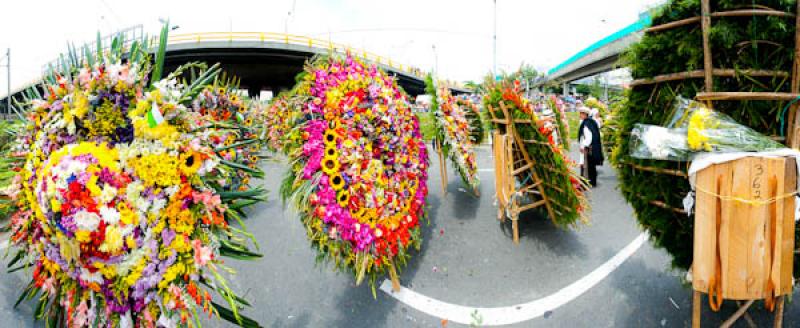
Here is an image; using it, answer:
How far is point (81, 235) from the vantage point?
1.90 meters

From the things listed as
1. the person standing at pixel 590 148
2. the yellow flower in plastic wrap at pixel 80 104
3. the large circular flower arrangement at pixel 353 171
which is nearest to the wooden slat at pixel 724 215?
the large circular flower arrangement at pixel 353 171

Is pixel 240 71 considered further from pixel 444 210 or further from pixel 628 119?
pixel 628 119

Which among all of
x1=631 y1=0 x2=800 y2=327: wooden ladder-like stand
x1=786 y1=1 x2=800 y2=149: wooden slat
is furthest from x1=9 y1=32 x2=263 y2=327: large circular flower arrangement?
x1=786 y1=1 x2=800 y2=149: wooden slat

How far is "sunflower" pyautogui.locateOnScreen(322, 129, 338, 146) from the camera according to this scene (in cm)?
322

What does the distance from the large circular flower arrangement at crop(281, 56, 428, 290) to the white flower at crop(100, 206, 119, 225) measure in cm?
130

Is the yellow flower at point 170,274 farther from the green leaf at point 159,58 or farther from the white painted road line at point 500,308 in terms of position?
the white painted road line at point 500,308

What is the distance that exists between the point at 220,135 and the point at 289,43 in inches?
1051

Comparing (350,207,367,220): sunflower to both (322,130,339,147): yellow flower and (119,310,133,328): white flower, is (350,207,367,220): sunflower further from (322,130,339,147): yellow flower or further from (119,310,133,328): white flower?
(119,310,133,328): white flower

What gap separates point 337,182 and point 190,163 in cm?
131

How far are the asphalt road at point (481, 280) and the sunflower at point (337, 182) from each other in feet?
1.95

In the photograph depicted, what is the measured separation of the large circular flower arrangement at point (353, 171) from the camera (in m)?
3.13

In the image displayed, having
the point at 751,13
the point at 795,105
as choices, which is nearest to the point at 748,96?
the point at 795,105

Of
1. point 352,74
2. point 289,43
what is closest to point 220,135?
point 352,74

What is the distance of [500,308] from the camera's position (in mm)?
3525
